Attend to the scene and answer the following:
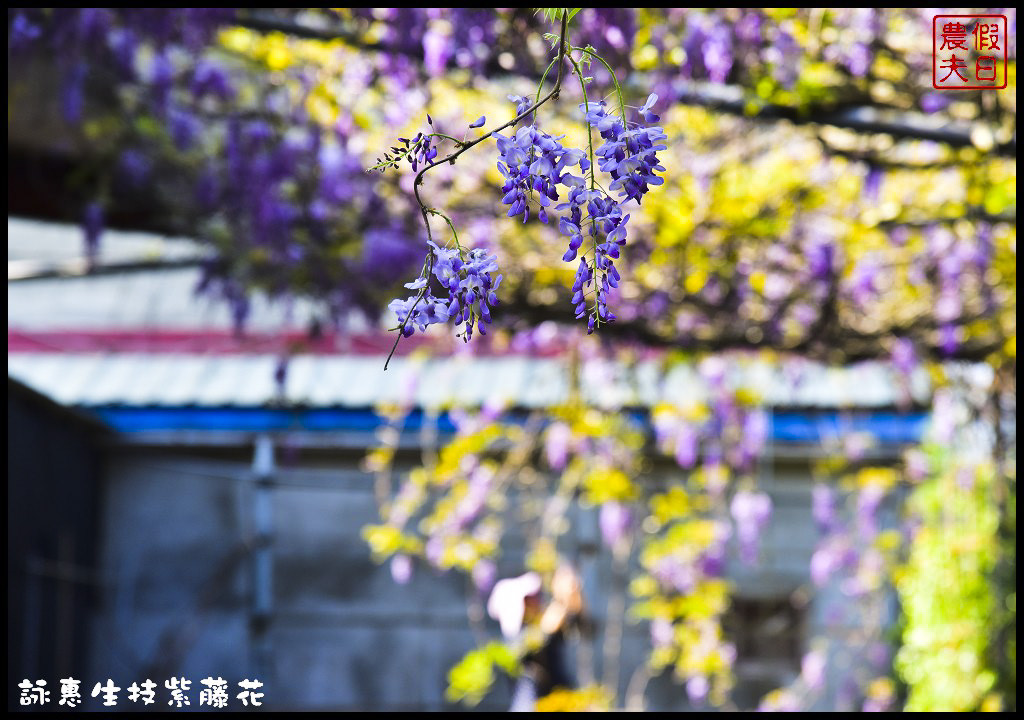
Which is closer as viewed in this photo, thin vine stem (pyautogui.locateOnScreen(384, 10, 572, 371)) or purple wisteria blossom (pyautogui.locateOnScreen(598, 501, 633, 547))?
thin vine stem (pyautogui.locateOnScreen(384, 10, 572, 371))

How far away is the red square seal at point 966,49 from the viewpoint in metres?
3.57

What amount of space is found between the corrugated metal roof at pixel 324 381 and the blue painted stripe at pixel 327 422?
5 cm

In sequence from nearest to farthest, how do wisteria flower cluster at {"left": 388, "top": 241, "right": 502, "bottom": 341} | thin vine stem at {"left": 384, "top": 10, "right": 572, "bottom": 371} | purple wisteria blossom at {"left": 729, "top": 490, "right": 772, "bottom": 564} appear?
thin vine stem at {"left": 384, "top": 10, "right": 572, "bottom": 371} → wisteria flower cluster at {"left": 388, "top": 241, "right": 502, "bottom": 341} → purple wisteria blossom at {"left": 729, "top": 490, "right": 772, "bottom": 564}

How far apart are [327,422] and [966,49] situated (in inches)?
168

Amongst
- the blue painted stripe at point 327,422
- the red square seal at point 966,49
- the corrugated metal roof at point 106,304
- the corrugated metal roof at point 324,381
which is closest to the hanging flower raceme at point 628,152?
the red square seal at point 966,49

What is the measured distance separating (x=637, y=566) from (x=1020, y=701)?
2.72m

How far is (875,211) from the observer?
4.52 m

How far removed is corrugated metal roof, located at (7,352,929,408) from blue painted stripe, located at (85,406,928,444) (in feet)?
0.18

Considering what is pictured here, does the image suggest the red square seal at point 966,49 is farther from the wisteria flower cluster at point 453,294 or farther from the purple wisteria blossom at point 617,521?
the purple wisteria blossom at point 617,521

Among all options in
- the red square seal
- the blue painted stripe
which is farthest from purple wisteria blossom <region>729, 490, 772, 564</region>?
the red square seal

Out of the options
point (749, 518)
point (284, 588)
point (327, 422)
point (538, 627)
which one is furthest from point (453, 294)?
point (284, 588)

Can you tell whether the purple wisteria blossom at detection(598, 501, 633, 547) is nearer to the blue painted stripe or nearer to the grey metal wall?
the grey metal wall

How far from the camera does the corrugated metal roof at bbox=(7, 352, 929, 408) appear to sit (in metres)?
6.90

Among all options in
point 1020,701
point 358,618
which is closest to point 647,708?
point 358,618
